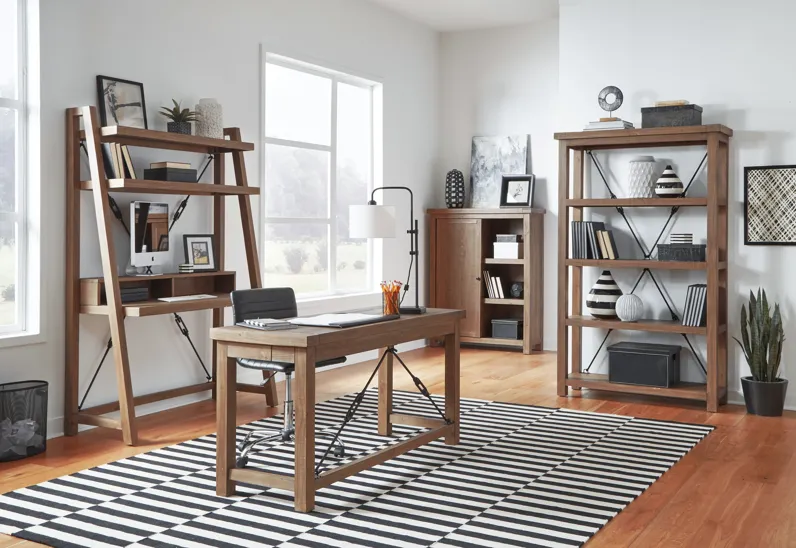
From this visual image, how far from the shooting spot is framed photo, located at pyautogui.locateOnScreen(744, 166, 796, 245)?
5.68 m

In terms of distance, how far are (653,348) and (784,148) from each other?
1592mm

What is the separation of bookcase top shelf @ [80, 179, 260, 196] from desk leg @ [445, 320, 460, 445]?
1.75m

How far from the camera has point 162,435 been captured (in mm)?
4852

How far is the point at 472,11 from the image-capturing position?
796 cm

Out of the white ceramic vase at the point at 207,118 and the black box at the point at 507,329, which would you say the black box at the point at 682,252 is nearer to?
the black box at the point at 507,329

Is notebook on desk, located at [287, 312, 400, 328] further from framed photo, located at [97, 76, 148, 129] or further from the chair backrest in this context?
framed photo, located at [97, 76, 148, 129]

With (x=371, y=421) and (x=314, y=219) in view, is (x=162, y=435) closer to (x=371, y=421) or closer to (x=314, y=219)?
(x=371, y=421)

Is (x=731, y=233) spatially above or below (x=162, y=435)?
above

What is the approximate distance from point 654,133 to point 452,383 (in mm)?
2324

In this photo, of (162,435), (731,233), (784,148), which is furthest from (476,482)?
(784,148)

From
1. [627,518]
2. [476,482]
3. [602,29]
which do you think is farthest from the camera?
[602,29]

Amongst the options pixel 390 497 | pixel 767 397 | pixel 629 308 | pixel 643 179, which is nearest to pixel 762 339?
pixel 767 397

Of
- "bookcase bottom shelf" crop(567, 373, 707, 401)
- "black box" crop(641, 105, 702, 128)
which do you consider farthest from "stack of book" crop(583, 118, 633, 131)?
"bookcase bottom shelf" crop(567, 373, 707, 401)

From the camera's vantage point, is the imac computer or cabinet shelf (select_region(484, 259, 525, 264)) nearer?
the imac computer
